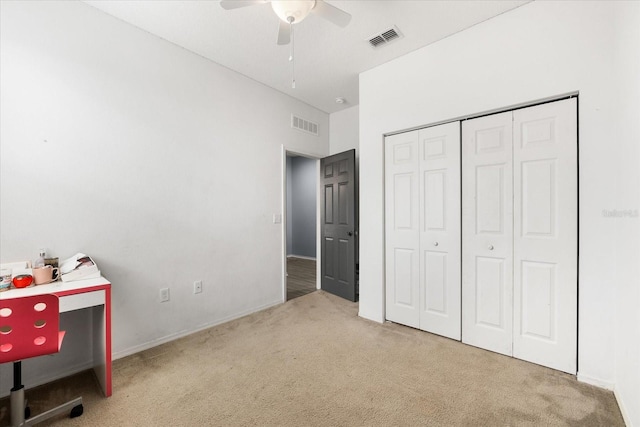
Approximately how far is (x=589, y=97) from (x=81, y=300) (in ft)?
12.2

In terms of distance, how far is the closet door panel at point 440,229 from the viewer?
259 cm

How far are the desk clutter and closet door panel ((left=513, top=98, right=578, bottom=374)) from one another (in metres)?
3.32

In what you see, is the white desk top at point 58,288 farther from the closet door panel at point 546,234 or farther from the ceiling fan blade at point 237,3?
the closet door panel at point 546,234

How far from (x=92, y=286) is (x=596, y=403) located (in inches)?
131

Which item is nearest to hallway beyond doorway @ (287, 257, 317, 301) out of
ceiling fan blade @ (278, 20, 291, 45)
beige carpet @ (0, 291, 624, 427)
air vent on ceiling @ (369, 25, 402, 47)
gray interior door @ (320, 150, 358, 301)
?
gray interior door @ (320, 150, 358, 301)

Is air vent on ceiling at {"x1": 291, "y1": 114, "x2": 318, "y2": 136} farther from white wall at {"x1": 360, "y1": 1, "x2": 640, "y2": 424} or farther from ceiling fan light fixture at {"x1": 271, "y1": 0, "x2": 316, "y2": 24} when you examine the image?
ceiling fan light fixture at {"x1": 271, "y1": 0, "x2": 316, "y2": 24}

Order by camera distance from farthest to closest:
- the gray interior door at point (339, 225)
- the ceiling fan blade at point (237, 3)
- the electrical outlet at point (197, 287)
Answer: the gray interior door at point (339, 225), the electrical outlet at point (197, 287), the ceiling fan blade at point (237, 3)

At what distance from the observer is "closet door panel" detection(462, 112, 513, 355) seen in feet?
7.57

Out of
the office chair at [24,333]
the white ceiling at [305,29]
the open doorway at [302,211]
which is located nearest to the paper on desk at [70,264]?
the office chair at [24,333]

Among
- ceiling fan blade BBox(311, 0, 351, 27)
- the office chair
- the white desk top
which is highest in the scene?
ceiling fan blade BBox(311, 0, 351, 27)

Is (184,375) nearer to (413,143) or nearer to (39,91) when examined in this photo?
(39,91)

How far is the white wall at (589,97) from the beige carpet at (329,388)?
42cm

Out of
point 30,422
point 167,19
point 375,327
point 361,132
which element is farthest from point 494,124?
point 30,422

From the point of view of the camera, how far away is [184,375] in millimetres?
2084
